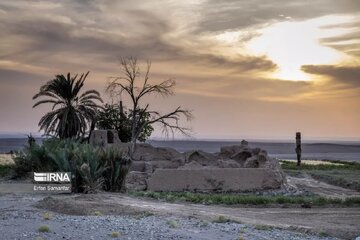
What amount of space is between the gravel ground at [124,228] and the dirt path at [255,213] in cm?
84

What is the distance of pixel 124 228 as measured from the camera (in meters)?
10.9

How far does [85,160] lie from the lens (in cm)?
1930

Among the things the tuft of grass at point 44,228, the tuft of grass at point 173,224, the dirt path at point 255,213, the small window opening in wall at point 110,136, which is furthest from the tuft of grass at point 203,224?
the small window opening in wall at point 110,136

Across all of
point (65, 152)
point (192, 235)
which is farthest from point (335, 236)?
point (65, 152)

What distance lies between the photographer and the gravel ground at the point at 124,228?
9.96 metres

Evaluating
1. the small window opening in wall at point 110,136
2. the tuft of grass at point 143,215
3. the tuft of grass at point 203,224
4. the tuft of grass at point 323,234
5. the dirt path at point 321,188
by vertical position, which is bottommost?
the dirt path at point 321,188

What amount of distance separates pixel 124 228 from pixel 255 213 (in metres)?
8.36

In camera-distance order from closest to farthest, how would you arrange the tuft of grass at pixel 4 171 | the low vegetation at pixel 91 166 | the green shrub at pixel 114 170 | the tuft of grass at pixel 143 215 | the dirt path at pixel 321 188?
the tuft of grass at pixel 143 215
the low vegetation at pixel 91 166
the green shrub at pixel 114 170
the dirt path at pixel 321 188
the tuft of grass at pixel 4 171

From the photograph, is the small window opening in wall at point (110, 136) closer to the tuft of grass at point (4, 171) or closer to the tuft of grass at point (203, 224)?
the tuft of grass at point (4, 171)

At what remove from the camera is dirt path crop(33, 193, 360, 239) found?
14.1m

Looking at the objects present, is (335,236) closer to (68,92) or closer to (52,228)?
(52,228)

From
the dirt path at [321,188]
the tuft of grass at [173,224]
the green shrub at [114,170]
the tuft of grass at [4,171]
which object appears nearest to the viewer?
the tuft of grass at [173,224]

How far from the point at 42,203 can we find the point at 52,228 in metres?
4.03

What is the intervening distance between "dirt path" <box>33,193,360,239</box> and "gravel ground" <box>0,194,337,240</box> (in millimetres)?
836
